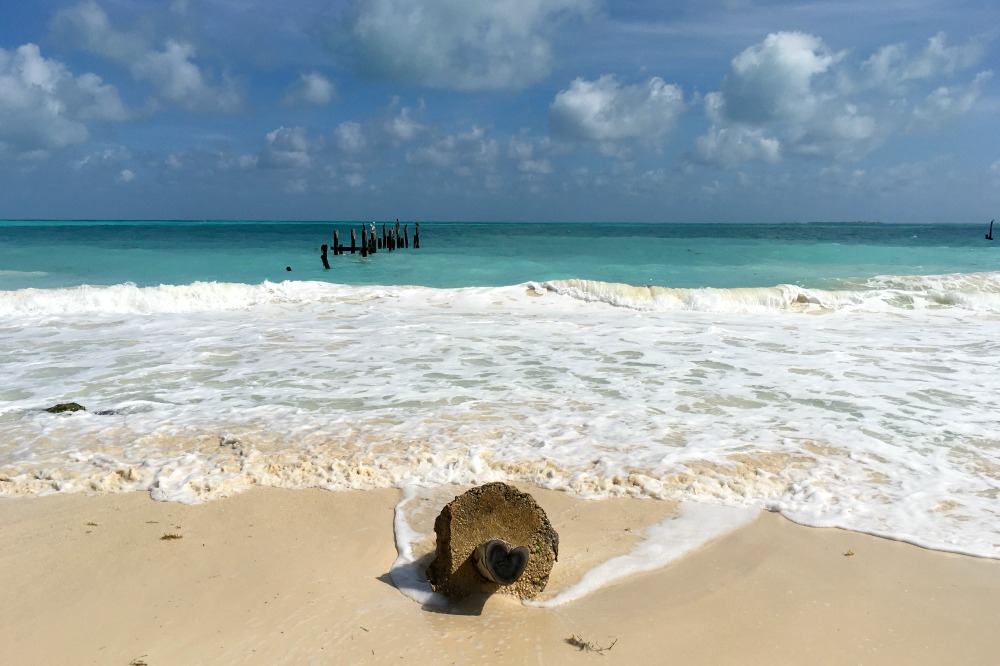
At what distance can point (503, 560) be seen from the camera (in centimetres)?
315

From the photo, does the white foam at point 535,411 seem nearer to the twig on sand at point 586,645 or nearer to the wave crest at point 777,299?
the twig on sand at point 586,645

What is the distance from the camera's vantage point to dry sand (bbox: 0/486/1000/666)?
296 cm

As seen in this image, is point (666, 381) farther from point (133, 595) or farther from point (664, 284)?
point (664, 284)

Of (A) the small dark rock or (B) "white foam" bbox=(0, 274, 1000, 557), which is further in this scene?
(A) the small dark rock

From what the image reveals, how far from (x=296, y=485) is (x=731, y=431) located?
3.77 m

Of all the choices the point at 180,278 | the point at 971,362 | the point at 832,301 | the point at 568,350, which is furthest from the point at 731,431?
the point at 180,278

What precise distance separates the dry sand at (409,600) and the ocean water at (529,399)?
0.37 meters

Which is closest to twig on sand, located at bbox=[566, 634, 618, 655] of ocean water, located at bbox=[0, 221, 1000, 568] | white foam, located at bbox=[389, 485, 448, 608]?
white foam, located at bbox=[389, 485, 448, 608]

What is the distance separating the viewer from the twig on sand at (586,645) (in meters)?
2.93

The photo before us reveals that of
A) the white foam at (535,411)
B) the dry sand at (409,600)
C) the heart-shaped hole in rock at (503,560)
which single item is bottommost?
the dry sand at (409,600)

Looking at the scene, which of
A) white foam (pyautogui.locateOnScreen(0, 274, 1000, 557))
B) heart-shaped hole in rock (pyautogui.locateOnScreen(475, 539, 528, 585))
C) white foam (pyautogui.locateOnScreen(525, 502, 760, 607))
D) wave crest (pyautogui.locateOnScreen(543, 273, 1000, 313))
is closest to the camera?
heart-shaped hole in rock (pyautogui.locateOnScreen(475, 539, 528, 585))

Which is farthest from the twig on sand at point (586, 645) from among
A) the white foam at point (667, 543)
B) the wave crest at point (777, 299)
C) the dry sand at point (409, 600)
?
the wave crest at point (777, 299)

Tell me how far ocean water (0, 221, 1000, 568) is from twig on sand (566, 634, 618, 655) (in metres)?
1.09

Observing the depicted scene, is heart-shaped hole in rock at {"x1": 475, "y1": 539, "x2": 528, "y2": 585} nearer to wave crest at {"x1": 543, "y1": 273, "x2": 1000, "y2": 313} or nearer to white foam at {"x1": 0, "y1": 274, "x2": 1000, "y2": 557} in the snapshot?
white foam at {"x1": 0, "y1": 274, "x2": 1000, "y2": 557}
